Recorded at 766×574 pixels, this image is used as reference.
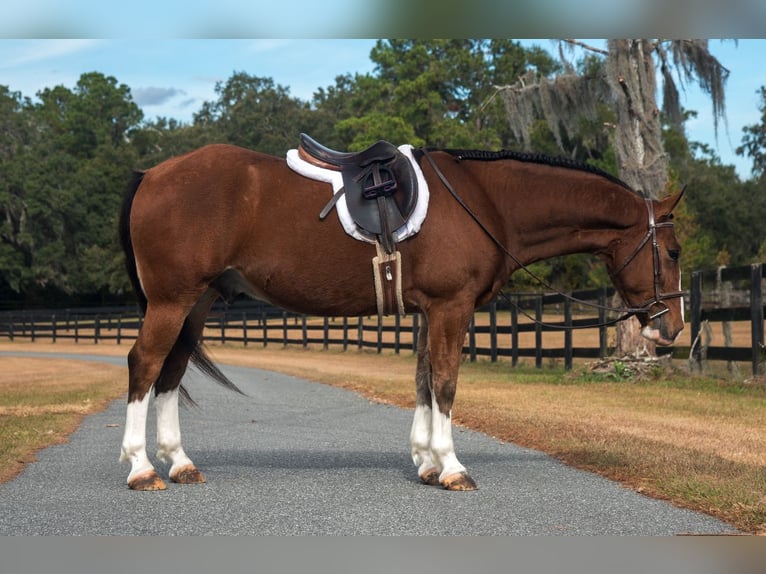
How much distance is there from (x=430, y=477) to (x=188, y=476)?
158 centimetres

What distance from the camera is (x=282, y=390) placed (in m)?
14.6

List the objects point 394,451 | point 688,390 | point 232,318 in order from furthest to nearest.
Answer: point 232,318
point 688,390
point 394,451

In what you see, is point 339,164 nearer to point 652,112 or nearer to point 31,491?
point 31,491

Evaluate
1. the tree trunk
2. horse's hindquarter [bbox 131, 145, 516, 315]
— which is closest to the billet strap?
horse's hindquarter [bbox 131, 145, 516, 315]

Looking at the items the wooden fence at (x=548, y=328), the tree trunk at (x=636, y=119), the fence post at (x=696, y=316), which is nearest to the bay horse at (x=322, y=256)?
the wooden fence at (x=548, y=328)

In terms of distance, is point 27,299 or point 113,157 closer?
point 27,299

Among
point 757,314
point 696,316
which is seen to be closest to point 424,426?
point 757,314

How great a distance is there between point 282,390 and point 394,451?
6.95m

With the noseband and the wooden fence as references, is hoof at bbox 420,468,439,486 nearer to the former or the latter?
the wooden fence

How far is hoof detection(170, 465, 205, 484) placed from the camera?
246 inches

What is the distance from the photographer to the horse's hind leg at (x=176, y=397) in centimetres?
631

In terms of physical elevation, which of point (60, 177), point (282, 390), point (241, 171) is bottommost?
point (282, 390)

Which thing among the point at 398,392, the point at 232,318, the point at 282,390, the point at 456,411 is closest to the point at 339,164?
the point at 456,411

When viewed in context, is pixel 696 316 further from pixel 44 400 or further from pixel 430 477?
pixel 44 400
